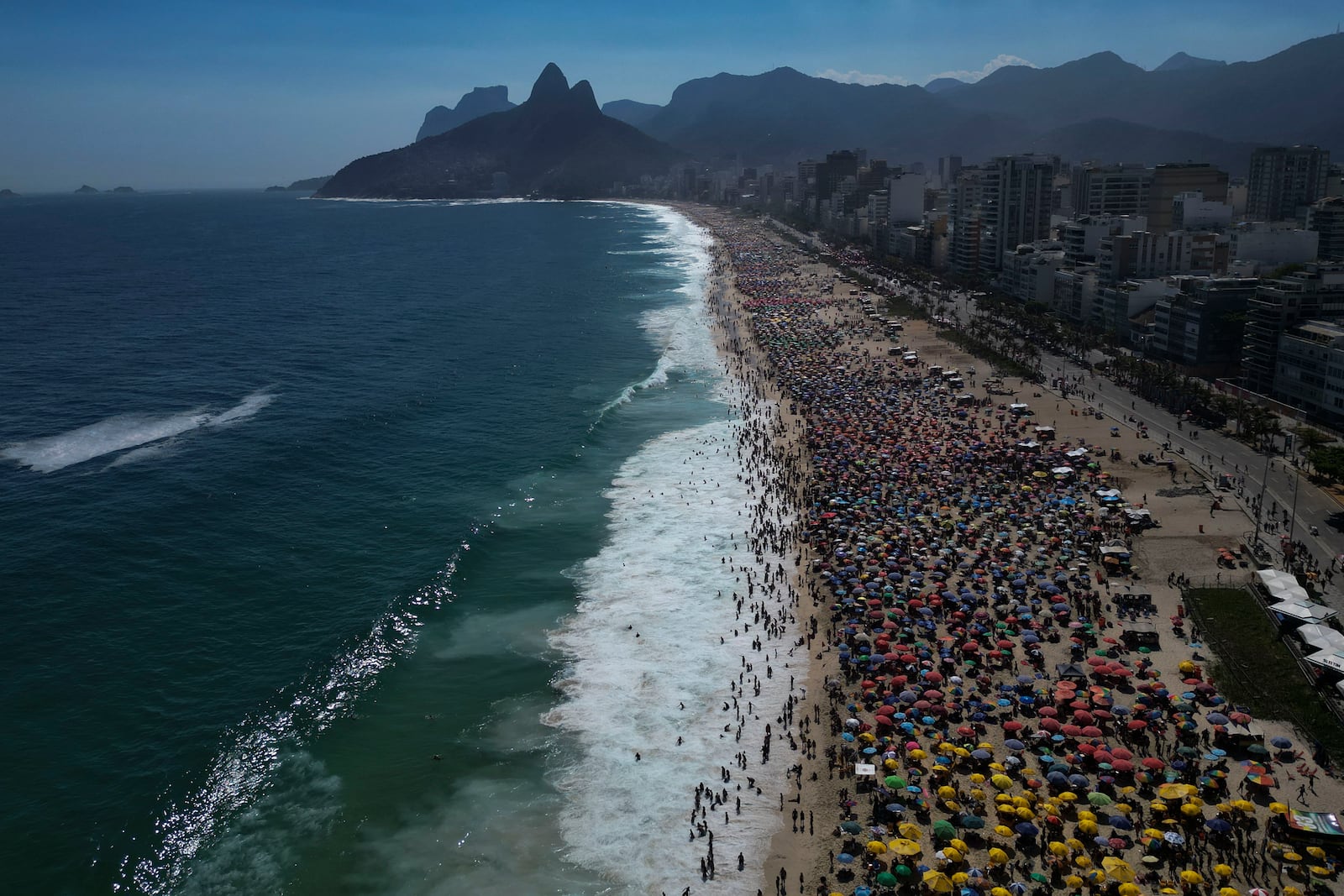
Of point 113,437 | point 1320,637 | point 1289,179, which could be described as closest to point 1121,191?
point 1289,179

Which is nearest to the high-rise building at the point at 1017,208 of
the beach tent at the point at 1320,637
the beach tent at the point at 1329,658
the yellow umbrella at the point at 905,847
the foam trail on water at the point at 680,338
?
the foam trail on water at the point at 680,338

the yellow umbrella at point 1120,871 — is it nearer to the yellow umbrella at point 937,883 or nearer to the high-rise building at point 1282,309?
the yellow umbrella at point 937,883

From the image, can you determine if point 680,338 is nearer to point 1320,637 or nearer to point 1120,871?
point 1320,637

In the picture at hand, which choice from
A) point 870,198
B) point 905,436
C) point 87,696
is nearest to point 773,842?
point 87,696

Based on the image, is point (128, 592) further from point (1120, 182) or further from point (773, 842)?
point (1120, 182)

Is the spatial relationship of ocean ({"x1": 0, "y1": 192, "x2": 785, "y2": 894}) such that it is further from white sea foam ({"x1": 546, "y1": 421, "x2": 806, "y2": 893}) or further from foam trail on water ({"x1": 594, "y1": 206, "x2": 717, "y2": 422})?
foam trail on water ({"x1": 594, "y1": 206, "x2": 717, "y2": 422})

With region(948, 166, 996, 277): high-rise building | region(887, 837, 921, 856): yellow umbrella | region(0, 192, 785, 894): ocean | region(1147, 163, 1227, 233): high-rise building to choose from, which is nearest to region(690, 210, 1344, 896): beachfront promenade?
region(887, 837, 921, 856): yellow umbrella
